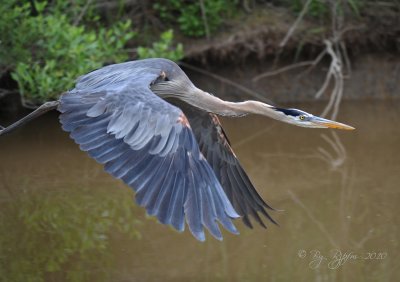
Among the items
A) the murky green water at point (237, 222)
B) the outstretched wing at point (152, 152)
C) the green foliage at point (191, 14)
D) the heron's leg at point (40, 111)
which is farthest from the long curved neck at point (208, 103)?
the green foliage at point (191, 14)

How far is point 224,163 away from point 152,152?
117 centimetres

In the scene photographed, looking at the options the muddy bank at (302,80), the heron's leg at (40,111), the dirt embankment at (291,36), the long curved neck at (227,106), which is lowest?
the muddy bank at (302,80)

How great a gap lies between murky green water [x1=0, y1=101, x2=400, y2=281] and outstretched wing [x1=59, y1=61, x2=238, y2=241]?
1078mm

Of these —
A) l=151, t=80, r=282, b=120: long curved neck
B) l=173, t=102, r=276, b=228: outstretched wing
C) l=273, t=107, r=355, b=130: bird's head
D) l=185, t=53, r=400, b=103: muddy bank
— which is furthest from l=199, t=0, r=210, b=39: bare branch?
l=273, t=107, r=355, b=130: bird's head

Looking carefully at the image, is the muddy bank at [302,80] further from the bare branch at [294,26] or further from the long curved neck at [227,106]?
the long curved neck at [227,106]

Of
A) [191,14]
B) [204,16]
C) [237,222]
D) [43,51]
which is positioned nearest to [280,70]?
[204,16]

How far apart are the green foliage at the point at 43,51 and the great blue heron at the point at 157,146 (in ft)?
5.96

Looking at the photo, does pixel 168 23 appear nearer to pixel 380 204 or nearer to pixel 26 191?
pixel 26 191

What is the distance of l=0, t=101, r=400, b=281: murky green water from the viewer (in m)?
5.59

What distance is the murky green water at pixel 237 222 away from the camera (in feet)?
18.3

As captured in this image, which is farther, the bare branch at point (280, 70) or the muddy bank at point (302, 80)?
the muddy bank at point (302, 80)

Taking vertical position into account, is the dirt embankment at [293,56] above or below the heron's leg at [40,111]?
below

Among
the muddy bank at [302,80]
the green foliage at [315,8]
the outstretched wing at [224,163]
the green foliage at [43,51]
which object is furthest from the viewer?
the green foliage at [315,8]

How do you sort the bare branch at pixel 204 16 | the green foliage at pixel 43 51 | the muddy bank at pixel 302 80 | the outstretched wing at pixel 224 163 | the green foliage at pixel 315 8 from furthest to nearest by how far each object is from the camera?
the green foliage at pixel 315 8, the muddy bank at pixel 302 80, the bare branch at pixel 204 16, the green foliage at pixel 43 51, the outstretched wing at pixel 224 163
